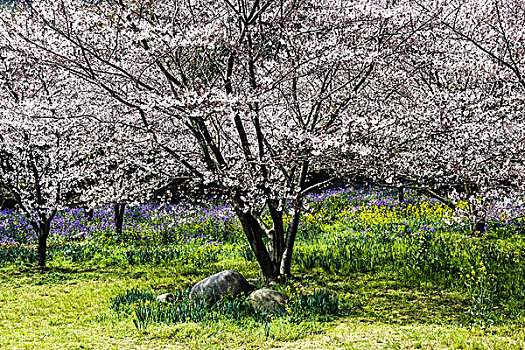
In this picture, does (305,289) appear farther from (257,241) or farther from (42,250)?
(42,250)

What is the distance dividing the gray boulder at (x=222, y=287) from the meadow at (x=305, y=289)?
0.24 meters

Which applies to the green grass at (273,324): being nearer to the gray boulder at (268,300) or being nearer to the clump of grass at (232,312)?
the clump of grass at (232,312)

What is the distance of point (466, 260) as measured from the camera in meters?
6.95

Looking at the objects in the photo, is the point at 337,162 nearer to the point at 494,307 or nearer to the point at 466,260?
the point at 494,307

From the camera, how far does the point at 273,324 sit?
4941 millimetres

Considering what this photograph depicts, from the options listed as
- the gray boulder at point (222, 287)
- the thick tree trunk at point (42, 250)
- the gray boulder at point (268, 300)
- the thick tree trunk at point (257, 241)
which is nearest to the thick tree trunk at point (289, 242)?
the thick tree trunk at point (257, 241)

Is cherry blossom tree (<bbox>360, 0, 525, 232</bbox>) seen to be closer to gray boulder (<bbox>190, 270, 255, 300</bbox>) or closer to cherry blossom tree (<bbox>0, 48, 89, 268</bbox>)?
gray boulder (<bbox>190, 270, 255, 300</bbox>)

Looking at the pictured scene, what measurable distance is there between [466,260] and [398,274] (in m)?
1.16

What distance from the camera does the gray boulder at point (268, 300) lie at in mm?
5391

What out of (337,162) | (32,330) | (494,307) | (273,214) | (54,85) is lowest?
(494,307)

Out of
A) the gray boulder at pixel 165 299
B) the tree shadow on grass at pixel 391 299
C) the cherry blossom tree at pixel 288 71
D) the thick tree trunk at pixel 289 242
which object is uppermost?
the cherry blossom tree at pixel 288 71

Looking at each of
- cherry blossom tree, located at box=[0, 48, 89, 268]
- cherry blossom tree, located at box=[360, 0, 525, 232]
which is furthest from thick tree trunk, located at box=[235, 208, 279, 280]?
cherry blossom tree, located at box=[0, 48, 89, 268]

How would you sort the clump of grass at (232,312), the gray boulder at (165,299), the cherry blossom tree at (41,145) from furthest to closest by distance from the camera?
1. the cherry blossom tree at (41,145)
2. the gray boulder at (165,299)
3. the clump of grass at (232,312)

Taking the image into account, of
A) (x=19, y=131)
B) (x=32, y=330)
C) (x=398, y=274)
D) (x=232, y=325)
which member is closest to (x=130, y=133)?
(x=19, y=131)
